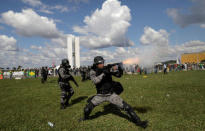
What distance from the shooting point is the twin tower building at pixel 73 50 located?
62500 millimetres

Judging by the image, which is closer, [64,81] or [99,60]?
[99,60]

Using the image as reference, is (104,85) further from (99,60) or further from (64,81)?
(64,81)

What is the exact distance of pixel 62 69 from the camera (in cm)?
740

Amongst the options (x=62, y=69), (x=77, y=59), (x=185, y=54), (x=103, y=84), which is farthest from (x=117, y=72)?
(x=185, y=54)

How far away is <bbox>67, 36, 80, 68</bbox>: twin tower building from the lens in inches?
2461

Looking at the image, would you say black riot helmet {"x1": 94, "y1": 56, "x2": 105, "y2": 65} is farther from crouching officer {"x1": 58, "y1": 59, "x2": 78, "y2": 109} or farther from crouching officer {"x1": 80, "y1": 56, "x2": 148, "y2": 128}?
crouching officer {"x1": 58, "y1": 59, "x2": 78, "y2": 109}

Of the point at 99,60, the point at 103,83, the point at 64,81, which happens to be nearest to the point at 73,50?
the point at 64,81

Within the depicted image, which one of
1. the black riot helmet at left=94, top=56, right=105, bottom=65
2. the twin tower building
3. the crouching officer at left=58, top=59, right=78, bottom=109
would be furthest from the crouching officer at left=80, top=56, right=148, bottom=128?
the twin tower building

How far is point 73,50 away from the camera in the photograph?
6366 cm

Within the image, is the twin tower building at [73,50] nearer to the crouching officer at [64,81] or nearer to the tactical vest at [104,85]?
the crouching officer at [64,81]

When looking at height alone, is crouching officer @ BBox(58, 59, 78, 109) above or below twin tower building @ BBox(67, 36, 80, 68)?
below

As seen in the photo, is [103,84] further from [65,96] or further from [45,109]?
[45,109]

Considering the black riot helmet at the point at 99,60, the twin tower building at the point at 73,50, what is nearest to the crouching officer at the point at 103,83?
the black riot helmet at the point at 99,60

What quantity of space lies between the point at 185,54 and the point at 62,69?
65563 millimetres
